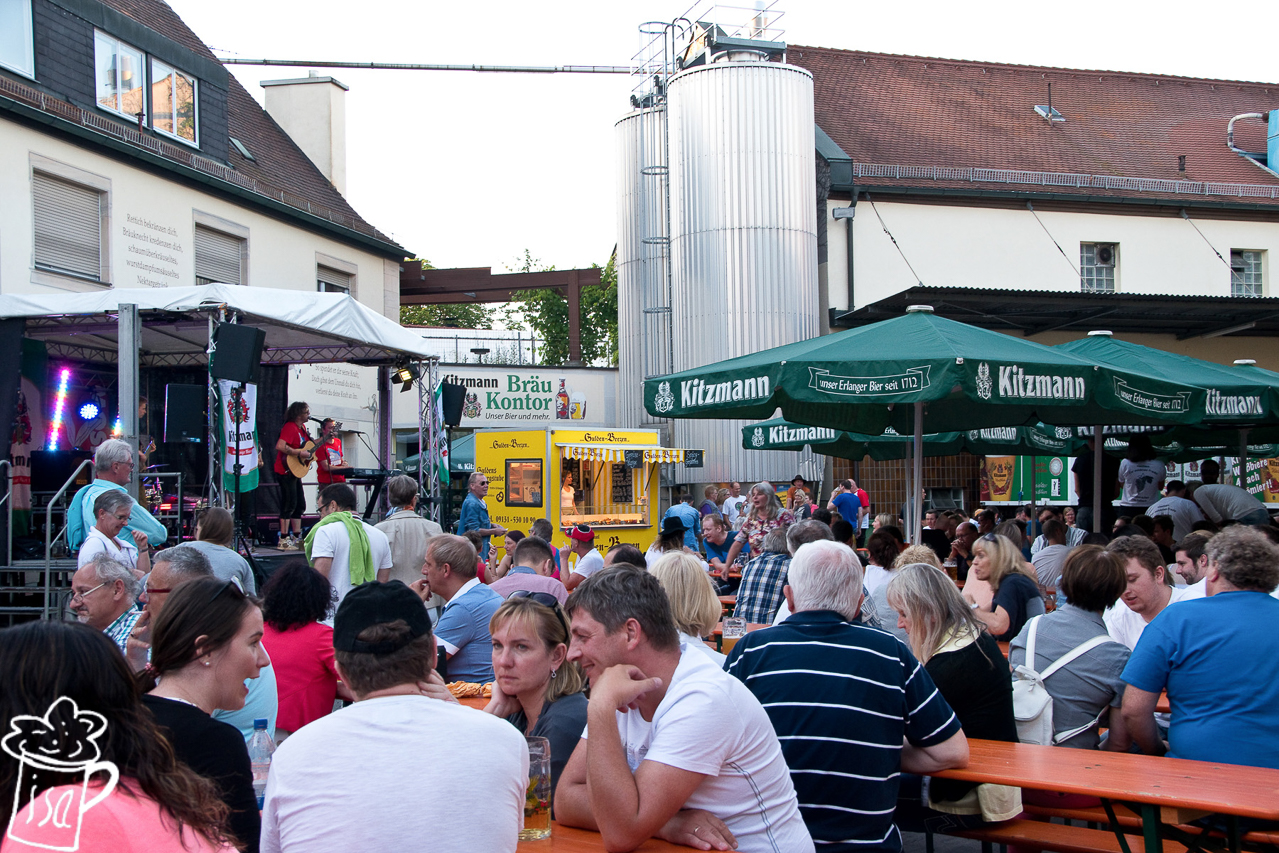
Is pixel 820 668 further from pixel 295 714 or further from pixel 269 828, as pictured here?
pixel 295 714

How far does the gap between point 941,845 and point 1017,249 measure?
67.6ft

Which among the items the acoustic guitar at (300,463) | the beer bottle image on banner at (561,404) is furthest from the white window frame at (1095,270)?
the acoustic guitar at (300,463)

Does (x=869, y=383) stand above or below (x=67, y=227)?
below

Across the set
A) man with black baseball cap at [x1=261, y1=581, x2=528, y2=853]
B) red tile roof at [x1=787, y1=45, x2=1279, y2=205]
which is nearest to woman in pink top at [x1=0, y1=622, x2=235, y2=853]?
man with black baseball cap at [x1=261, y1=581, x2=528, y2=853]

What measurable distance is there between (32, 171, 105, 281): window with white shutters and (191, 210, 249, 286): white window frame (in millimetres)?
1916

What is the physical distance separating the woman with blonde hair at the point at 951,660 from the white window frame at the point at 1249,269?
2514cm

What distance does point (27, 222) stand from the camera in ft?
47.5

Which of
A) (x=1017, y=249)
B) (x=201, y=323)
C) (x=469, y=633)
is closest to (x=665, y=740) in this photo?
(x=469, y=633)

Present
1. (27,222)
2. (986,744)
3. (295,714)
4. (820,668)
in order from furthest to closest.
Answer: (27,222)
(295,714)
(986,744)
(820,668)

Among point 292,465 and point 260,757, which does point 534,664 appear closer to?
point 260,757

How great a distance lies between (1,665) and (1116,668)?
14.2 feet

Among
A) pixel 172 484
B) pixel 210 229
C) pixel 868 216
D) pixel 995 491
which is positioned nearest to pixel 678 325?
pixel 868 216

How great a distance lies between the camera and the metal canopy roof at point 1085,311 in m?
19.2

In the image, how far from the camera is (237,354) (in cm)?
1059
